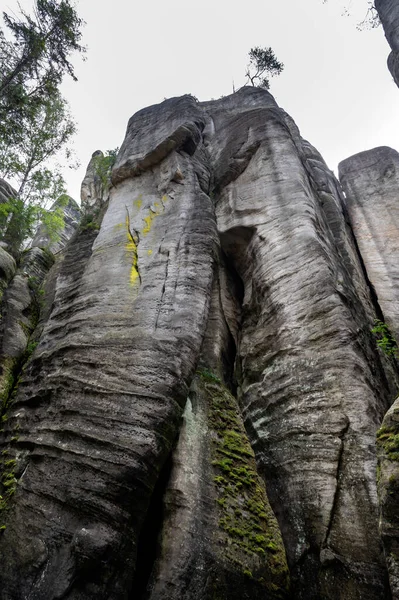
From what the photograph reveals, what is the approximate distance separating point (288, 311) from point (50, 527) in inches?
223

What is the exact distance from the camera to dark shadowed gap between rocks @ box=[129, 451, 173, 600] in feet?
17.8

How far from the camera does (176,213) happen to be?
9898 millimetres

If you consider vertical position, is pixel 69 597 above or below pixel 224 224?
below

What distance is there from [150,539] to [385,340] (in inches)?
248

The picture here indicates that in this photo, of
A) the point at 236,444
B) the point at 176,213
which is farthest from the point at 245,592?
the point at 176,213

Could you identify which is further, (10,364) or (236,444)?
(10,364)

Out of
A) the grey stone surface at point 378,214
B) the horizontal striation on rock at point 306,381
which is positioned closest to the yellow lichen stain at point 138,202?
the horizontal striation on rock at point 306,381

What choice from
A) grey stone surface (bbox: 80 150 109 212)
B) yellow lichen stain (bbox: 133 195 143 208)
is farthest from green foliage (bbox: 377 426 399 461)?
grey stone surface (bbox: 80 150 109 212)

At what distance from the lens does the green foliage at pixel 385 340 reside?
28.3ft

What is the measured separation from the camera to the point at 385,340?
28.6 feet

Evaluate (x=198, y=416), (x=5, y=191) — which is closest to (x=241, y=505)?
(x=198, y=416)

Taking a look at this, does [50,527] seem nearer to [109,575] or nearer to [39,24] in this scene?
[109,575]

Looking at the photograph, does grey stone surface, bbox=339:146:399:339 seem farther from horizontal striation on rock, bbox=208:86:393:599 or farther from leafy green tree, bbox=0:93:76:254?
leafy green tree, bbox=0:93:76:254

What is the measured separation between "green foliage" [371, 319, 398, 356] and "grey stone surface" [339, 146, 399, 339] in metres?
0.75
